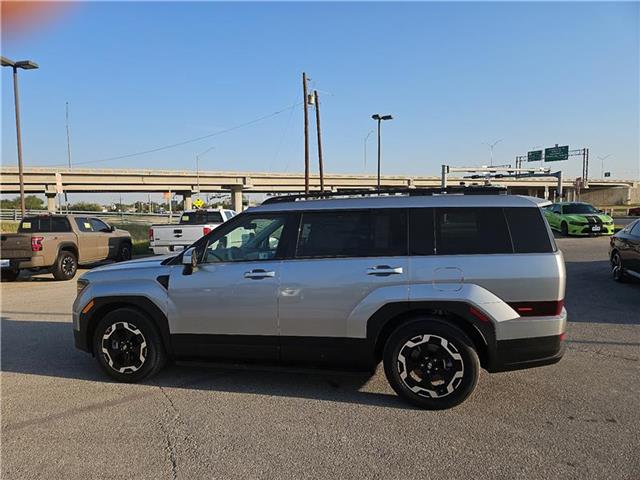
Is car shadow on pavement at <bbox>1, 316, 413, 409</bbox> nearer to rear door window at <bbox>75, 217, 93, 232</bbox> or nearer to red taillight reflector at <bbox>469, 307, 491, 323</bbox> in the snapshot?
red taillight reflector at <bbox>469, 307, 491, 323</bbox>

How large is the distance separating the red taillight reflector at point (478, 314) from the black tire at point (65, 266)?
11.6 m

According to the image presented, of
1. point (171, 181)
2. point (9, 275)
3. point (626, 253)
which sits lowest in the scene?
point (9, 275)

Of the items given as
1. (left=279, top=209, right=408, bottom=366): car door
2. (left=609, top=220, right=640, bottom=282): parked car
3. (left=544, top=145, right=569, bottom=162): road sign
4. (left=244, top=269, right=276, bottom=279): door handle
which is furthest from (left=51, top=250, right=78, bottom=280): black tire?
(left=544, top=145, right=569, bottom=162): road sign

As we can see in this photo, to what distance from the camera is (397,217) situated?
14.0 feet

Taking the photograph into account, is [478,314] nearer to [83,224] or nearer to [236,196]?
[83,224]

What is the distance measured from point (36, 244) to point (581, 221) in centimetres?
2196

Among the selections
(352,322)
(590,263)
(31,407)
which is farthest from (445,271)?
(590,263)

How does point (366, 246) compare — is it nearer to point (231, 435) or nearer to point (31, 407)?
point (231, 435)

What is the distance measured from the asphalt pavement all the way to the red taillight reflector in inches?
30.4

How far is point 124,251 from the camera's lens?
1552 centimetres

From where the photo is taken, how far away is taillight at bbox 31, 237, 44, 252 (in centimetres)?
1176

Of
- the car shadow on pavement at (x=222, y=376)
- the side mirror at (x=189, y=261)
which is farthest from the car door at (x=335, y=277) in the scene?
the side mirror at (x=189, y=261)

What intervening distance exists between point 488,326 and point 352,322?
3.71ft

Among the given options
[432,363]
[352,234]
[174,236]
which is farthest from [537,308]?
[174,236]
